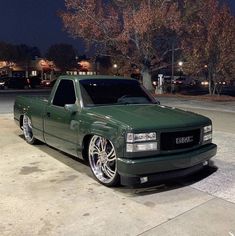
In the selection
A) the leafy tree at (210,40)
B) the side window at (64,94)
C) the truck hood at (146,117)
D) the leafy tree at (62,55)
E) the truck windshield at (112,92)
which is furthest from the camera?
the leafy tree at (62,55)

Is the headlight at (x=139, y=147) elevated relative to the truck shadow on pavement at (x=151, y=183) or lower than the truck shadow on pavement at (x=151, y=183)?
elevated

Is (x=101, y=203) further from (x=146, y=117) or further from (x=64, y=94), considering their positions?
(x=64, y=94)

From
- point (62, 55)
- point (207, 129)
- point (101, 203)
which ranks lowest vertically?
point (101, 203)

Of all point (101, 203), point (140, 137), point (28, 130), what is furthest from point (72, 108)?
point (28, 130)

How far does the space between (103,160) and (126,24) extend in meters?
23.4

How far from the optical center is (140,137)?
5023mm

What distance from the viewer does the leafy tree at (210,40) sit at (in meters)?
25.8

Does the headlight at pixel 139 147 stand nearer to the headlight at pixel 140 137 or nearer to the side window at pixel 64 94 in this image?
the headlight at pixel 140 137

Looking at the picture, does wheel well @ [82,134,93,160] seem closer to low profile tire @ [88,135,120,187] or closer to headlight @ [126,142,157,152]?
low profile tire @ [88,135,120,187]

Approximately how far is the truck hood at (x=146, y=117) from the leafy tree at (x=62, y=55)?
2864 inches

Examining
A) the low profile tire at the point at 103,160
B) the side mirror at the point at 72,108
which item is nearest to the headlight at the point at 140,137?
the low profile tire at the point at 103,160

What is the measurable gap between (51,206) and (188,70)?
23617 millimetres

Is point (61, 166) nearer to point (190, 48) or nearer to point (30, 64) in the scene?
point (190, 48)

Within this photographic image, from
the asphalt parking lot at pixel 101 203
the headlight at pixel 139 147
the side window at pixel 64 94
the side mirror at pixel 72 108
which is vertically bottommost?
the asphalt parking lot at pixel 101 203
